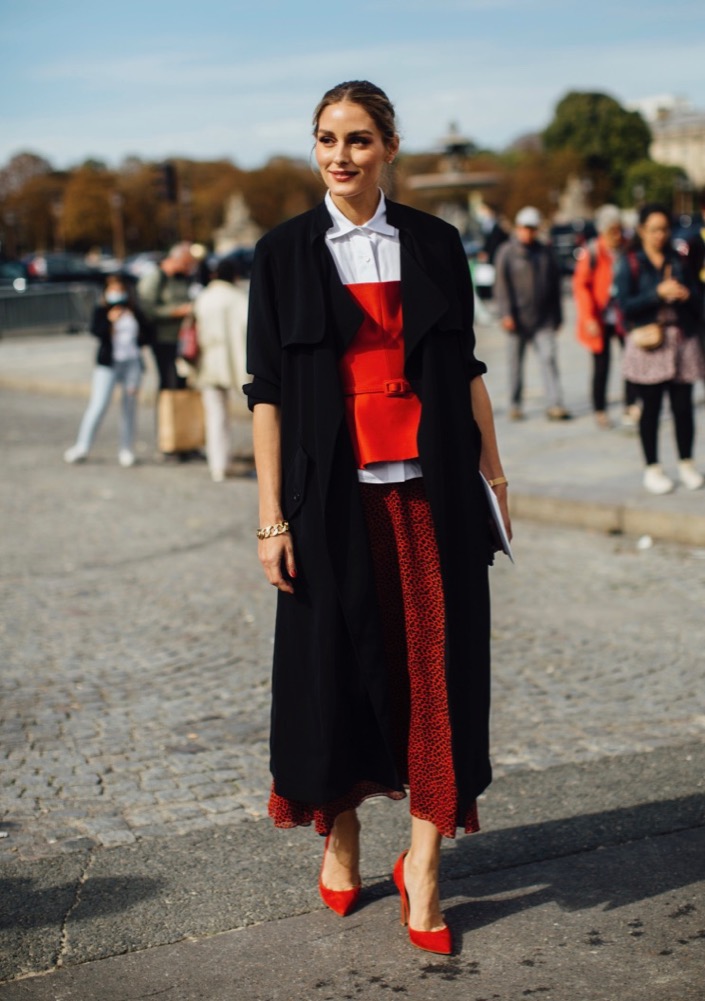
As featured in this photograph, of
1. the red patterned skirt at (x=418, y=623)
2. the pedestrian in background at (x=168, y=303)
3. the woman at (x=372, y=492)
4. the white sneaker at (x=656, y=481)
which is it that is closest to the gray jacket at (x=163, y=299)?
the pedestrian in background at (x=168, y=303)

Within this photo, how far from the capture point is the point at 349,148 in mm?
3215

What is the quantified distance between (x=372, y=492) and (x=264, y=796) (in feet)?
5.25

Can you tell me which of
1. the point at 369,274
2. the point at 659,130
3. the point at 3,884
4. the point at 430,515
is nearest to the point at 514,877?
the point at 430,515

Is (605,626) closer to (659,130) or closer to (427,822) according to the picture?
(427,822)

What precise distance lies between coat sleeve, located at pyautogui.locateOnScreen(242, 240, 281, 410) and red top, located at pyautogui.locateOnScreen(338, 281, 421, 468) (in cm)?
17

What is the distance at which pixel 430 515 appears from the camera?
327 cm

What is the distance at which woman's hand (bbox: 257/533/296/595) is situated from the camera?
327 centimetres

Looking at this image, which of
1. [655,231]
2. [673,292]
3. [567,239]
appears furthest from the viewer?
[567,239]

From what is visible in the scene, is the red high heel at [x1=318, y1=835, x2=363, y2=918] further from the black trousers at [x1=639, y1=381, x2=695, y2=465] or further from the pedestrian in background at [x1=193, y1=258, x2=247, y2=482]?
the pedestrian in background at [x1=193, y1=258, x2=247, y2=482]

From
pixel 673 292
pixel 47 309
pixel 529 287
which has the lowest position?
pixel 47 309

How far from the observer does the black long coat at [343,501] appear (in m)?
3.20

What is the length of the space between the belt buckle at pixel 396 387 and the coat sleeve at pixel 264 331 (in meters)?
0.27

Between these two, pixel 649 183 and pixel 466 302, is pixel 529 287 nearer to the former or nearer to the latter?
pixel 466 302

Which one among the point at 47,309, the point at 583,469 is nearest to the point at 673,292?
the point at 583,469
